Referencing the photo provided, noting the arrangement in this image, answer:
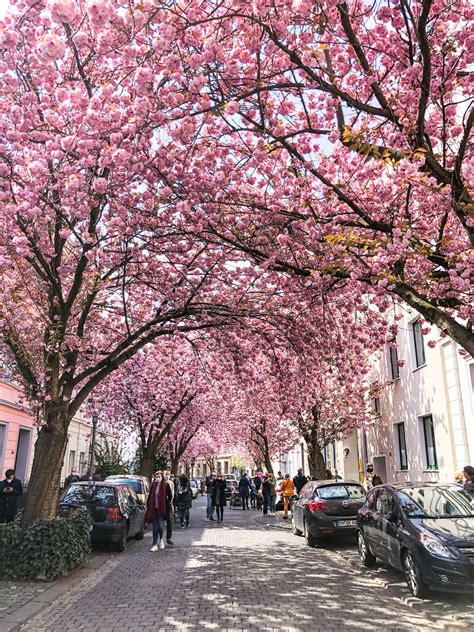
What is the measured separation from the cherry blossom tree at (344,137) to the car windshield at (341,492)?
604 cm

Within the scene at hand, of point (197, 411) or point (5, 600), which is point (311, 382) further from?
point (197, 411)

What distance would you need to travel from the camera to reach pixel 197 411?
36.4m

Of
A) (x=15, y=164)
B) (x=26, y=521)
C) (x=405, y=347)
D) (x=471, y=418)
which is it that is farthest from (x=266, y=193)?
(x=405, y=347)

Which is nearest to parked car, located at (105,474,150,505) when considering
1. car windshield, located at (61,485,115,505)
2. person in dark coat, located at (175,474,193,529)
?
person in dark coat, located at (175,474,193,529)

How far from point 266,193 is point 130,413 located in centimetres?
2100

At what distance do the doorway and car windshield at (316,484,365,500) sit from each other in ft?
53.2

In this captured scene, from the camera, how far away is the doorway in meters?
24.7

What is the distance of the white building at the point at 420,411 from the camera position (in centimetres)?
1480

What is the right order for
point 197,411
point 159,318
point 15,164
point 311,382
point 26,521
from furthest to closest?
point 197,411, point 311,382, point 159,318, point 26,521, point 15,164

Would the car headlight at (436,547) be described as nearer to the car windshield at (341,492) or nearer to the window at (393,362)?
the car windshield at (341,492)

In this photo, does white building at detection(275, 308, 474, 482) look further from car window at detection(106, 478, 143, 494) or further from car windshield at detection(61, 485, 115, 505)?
car window at detection(106, 478, 143, 494)

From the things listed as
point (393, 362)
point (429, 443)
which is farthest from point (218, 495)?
point (429, 443)

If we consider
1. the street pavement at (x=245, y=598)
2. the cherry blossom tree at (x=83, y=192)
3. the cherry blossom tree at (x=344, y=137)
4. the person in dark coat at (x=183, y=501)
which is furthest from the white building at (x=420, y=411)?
the person in dark coat at (x=183, y=501)

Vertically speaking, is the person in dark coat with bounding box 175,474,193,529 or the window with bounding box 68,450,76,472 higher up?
the window with bounding box 68,450,76,472
